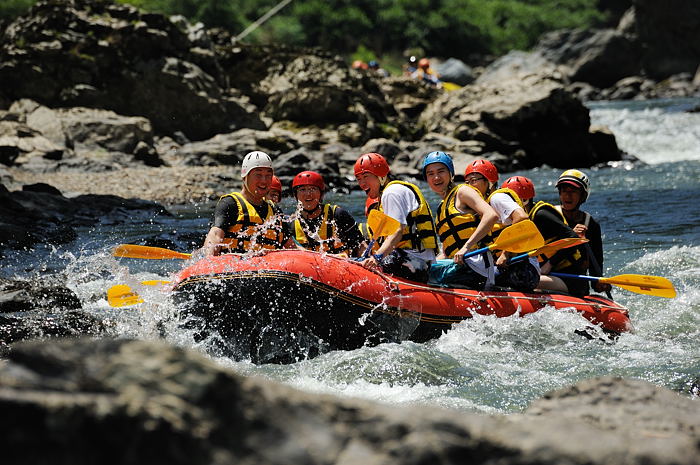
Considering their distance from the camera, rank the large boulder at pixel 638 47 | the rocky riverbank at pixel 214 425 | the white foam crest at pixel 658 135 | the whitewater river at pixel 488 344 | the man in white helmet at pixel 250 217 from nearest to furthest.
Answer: the rocky riverbank at pixel 214 425
the whitewater river at pixel 488 344
the man in white helmet at pixel 250 217
the white foam crest at pixel 658 135
the large boulder at pixel 638 47

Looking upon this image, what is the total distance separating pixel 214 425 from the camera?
6.31 ft

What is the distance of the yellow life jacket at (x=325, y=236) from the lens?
709 cm

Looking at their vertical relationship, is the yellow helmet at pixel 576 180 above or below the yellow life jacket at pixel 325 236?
above

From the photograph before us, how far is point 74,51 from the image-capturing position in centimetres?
2088

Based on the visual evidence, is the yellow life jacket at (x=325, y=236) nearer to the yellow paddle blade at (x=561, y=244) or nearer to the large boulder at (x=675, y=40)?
the yellow paddle blade at (x=561, y=244)

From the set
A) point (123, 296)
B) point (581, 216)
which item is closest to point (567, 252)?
point (581, 216)

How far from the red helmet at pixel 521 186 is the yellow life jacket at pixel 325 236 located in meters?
1.63

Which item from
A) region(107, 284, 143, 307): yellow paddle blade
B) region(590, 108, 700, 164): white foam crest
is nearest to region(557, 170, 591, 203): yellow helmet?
region(107, 284, 143, 307): yellow paddle blade

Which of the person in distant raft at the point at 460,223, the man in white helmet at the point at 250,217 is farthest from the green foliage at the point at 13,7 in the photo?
the person in distant raft at the point at 460,223

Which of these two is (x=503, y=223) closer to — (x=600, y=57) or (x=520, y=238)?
(x=520, y=238)

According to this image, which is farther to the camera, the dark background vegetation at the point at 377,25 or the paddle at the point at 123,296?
the dark background vegetation at the point at 377,25

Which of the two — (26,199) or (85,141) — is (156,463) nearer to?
(26,199)

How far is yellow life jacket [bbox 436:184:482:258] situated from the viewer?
6.68 metres

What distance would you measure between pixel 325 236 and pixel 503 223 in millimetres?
1538
